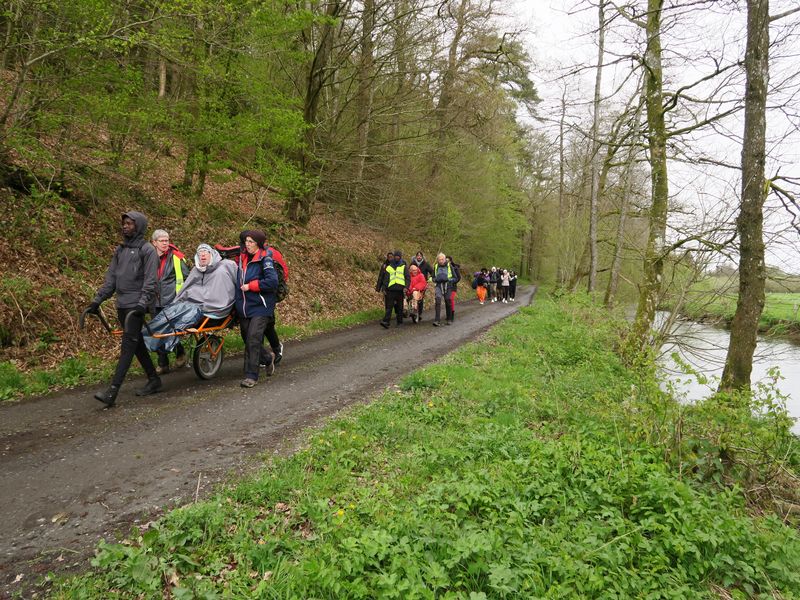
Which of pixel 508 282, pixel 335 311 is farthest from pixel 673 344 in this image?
pixel 508 282

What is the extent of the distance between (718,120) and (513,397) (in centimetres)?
579

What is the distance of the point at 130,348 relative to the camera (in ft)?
18.1

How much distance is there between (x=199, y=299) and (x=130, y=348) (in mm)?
1218

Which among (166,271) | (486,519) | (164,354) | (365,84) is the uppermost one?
(365,84)

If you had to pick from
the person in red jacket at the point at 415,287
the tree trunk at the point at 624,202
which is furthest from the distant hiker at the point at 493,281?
the person in red jacket at the point at 415,287

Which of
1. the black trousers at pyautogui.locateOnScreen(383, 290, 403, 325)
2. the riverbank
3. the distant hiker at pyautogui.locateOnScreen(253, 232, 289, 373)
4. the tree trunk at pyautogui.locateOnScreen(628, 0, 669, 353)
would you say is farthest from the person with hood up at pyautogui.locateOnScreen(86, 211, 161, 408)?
the riverbank

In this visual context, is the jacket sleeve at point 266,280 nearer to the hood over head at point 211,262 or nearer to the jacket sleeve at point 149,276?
the hood over head at point 211,262

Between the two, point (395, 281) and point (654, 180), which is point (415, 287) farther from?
point (654, 180)

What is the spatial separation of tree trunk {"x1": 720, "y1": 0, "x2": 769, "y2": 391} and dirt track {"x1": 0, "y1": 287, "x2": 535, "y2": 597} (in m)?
5.22

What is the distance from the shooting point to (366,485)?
3.99 m

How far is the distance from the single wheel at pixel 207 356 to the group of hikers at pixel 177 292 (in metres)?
0.35

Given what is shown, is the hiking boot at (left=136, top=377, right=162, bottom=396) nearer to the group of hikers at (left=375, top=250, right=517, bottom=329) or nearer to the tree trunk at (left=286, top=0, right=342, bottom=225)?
the group of hikers at (left=375, top=250, right=517, bottom=329)

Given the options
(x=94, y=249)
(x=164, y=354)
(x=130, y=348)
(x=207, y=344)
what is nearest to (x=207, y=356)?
(x=207, y=344)

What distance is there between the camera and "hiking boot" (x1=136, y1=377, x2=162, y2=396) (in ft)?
19.0
